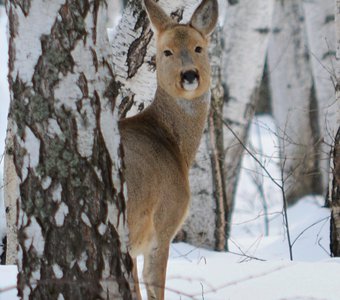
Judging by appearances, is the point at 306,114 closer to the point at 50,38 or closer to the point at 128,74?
the point at 128,74

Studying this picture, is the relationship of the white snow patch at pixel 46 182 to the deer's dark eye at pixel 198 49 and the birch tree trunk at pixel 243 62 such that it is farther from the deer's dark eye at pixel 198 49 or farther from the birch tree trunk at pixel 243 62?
the birch tree trunk at pixel 243 62

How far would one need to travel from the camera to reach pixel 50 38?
12.8 ft

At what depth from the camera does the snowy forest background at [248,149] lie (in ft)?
18.2

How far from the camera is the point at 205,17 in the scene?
584 cm

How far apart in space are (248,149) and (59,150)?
23.8ft

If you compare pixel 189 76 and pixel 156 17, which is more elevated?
pixel 156 17

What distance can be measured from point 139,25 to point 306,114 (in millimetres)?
7535

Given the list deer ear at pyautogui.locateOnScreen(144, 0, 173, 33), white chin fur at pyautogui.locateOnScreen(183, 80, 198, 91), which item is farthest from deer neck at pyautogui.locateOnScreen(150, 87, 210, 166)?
deer ear at pyautogui.locateOnScreen(144, 0, 173, 33)

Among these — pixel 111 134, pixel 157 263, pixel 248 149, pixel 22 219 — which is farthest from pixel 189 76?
pixel 248 149

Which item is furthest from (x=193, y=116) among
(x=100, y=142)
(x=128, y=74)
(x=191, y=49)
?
(x=100, y=142)

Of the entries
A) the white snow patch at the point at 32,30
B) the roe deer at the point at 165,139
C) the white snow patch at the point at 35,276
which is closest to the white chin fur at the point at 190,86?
the roe deer at the point at 165,139

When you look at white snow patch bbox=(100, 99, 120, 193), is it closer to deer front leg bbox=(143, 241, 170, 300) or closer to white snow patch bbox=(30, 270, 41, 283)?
white snow patch bbox=(30, 270, 41, 283)

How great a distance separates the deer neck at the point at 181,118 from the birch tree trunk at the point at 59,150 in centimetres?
172

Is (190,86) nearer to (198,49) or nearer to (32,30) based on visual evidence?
(198,49)
